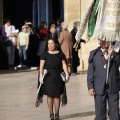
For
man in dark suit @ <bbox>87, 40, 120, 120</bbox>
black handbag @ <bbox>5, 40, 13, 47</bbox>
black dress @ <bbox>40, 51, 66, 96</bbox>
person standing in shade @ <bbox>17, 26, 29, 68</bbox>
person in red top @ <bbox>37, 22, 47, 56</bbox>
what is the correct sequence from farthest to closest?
person in red top @ <bbox>37, 22, 47, 56</bbox>
black handbag @ <bbox>5, 40, 13, 47</bbox>
person standing in shade @ <bbox>17, 26, 29, 68</bbox>
black dress @ <bbox>40, 51, 66, 96</bbox>
man in dark suit @ <bbox>87, 40, 120, 120</bbox>

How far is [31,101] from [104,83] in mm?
5010

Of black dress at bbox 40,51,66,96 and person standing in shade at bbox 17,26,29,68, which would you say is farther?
person standing in shade at bbox 17,26,29,68

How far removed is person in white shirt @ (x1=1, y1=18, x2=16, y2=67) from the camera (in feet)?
73.2

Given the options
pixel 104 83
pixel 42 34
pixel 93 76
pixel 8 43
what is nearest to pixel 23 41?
pixel 8 43

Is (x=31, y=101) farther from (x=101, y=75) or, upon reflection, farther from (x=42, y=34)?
(x=42, y=34)

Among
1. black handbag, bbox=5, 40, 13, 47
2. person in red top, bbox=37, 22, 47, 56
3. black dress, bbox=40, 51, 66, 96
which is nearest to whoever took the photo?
black dress, bbox=40, 51, 66, 96

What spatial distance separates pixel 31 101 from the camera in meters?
13.8

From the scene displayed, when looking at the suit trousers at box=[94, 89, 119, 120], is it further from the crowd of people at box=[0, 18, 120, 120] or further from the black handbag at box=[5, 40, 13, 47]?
the black handbag at box=[5, 40, 13, 47]

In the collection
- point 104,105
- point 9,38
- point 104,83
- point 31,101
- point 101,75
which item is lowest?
point 31,101

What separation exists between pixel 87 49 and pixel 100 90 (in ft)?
44.4

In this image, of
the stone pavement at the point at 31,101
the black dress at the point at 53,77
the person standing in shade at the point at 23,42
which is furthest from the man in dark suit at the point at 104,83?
the person standing in shade at the point at 23,42

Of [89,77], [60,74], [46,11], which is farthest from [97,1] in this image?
[46,11]

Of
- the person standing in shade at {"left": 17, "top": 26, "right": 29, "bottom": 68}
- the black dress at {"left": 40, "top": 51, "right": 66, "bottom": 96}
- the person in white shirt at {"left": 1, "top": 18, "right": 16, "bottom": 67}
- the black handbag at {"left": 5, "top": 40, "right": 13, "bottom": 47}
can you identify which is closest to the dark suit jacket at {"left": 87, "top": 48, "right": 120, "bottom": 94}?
the black dress at {"left": 40, "top": 51, "right": 66, "bottom": 96}

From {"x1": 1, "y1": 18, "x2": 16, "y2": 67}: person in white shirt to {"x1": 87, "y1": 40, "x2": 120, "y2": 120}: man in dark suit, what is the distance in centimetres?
1344
